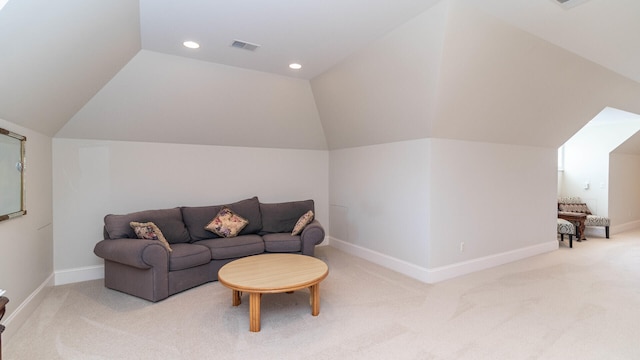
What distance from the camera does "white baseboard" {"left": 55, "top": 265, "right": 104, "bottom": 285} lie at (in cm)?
377

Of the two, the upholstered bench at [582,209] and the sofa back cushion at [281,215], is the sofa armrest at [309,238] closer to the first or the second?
the sofa back cushion at [281,215]

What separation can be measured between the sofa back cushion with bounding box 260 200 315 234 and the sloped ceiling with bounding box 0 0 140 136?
2.65 m

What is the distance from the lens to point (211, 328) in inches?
105

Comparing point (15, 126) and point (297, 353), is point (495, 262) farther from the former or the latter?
point (15, 126)

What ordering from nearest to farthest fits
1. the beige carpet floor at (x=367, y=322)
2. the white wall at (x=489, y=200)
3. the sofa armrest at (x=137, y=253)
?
1. the beige carpet floor at (x=367, y=322)
2. the sofa armrest at (x=137, y=253)
3. the white wall at (x=489, y=200)

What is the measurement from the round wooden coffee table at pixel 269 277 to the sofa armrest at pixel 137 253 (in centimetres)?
73

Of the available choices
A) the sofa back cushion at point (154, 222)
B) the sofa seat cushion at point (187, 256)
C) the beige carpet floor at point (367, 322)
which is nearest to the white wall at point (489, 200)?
the beige carpet floor at point (367, 322)

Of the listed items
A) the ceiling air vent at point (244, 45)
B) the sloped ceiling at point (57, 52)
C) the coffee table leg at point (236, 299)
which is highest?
the ceiling air vent at point (244, 45)

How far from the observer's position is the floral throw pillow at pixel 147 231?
3484 millimetres

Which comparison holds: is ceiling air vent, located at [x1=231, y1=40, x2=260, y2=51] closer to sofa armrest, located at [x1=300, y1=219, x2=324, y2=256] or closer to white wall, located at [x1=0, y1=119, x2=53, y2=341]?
white wall, located at [x1=0, y1=119, x2=53, y2=341]

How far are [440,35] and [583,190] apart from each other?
6.65 meters

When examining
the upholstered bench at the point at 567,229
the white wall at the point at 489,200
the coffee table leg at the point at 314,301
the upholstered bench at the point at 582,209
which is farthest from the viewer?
the upholstered bench at the point at 582,209

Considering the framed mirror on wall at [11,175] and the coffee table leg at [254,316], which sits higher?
→ the framed mirror on wall at [11,175]

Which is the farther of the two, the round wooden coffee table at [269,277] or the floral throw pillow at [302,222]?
the floral throw pillow at [302,222]
